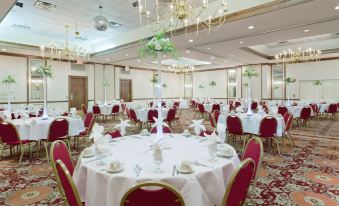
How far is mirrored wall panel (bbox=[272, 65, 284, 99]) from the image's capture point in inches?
602

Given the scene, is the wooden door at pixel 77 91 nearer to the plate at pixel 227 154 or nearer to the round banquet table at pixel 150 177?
the round banquet table at pixel 150 177

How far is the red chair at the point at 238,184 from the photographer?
1648mm

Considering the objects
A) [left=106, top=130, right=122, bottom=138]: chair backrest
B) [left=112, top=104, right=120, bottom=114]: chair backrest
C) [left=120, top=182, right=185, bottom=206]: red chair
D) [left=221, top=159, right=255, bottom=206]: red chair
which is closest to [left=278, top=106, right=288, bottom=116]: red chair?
[left=112, top=104, right=120, bottom=114]: chair backrest

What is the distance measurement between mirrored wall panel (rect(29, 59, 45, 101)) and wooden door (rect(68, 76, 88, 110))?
1.61 metres

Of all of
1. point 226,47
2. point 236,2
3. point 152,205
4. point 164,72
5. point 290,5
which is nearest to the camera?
point 152,205

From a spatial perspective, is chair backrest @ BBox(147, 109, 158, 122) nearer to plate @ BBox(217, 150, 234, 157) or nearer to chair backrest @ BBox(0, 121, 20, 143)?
chair backrest @ BBox(0, 121, 20, 143)

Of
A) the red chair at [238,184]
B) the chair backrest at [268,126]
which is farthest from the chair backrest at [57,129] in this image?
the chair backrest at [268,126]

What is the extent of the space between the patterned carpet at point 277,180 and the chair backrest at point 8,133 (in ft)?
1.76

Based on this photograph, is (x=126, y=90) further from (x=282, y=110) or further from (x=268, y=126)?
(x=268, y=126)

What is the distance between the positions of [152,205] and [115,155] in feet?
3.38

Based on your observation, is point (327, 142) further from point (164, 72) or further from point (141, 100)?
point (164, 72)

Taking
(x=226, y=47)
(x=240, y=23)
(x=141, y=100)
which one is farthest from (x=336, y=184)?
(x=141, y=100)

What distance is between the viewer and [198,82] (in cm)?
2042

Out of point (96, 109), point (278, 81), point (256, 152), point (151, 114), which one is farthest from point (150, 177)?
point (278, 81)
